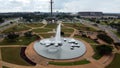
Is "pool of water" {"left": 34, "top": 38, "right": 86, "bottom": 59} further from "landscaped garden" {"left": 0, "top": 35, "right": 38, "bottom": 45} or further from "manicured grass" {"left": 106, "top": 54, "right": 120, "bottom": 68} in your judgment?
"manicured grass" {"left": 106, "top": 54, "right": 120, "bottom": 68}

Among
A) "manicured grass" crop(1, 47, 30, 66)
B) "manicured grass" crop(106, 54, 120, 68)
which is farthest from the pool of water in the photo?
"manicured grass" crop(106, 54, 120, 68)

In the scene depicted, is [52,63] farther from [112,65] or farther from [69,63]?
[112,65]

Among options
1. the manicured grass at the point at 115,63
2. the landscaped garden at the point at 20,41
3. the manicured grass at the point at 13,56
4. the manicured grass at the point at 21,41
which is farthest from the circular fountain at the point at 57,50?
the manicured grass at the point at 115,63

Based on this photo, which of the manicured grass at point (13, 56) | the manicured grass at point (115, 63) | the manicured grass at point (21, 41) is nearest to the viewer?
the manicured grass at point (115, 63)

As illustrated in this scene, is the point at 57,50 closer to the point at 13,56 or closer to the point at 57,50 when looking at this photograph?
the point at 57,50

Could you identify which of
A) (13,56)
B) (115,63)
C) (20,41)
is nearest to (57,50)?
(13,56)

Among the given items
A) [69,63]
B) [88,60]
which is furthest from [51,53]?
[88,60]

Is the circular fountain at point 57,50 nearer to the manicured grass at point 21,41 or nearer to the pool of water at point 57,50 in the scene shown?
the pool of water at point 57,50

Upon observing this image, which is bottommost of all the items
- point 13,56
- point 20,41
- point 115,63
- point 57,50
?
point 115,63
